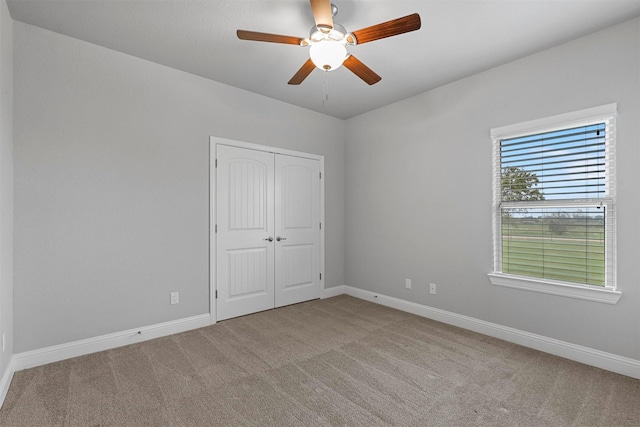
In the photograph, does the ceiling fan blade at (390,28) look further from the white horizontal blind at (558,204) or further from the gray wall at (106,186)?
the gray wall at (106,186)

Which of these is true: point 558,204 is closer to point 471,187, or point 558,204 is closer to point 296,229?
point 471,187

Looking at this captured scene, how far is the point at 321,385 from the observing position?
2258 millimetres

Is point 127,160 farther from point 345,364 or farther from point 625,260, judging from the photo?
point 625,260

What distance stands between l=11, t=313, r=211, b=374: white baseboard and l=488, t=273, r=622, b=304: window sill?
3107 mm

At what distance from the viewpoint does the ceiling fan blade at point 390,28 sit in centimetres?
182

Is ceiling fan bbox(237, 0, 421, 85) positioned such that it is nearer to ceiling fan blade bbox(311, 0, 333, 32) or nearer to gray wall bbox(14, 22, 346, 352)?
ceiling fan blade bbox(311, 0, 333, 32)

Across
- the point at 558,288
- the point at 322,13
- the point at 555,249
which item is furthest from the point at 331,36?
the point at 558,288

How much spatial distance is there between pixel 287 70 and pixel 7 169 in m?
2.45

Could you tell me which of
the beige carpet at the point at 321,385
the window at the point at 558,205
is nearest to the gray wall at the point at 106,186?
the beige carpet at the point at 321,385

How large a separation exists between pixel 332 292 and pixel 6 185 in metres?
3.70

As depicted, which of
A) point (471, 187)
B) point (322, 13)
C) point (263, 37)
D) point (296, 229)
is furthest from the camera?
point (296, 229)

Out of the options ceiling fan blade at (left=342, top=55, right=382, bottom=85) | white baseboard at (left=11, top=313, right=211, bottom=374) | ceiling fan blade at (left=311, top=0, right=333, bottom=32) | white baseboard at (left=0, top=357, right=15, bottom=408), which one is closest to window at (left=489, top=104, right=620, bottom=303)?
ceiling fan blade at (left=342, top=55, right=382, bottom=85)

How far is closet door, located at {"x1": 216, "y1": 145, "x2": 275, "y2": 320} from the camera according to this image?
3.57 m

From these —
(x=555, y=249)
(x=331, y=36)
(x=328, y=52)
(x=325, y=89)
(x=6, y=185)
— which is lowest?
(x=555, y=249)
